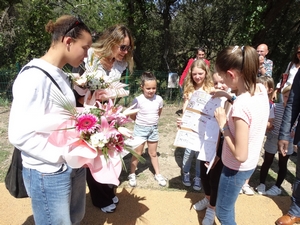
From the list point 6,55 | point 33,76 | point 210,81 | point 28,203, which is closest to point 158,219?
point 28,203

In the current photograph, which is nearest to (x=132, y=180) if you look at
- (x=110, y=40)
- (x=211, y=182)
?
(x=211, y=182)

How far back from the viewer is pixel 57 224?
1572 mm

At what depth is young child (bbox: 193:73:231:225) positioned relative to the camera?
2.38m

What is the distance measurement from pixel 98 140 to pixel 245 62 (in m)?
1.14

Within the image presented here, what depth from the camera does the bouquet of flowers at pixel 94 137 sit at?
1435 mm

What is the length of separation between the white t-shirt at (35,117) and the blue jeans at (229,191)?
1.27m


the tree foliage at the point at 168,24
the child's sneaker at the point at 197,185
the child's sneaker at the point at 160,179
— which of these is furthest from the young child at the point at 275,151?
the tree foliage at the point at 168,24

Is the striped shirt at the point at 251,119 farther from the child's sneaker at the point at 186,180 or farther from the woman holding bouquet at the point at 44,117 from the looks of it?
the child's sneaker at the point at 186,180

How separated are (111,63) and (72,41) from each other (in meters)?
1.03

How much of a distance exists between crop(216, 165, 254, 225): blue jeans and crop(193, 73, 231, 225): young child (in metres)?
0.43

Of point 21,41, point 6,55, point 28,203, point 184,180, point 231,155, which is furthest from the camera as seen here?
point 6,55

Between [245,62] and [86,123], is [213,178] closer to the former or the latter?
[245,62]

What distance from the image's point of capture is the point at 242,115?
1604 millimetres

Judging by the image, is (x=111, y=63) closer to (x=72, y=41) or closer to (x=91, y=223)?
(x=72, y=41)
